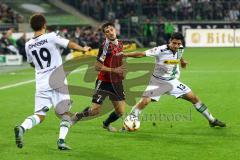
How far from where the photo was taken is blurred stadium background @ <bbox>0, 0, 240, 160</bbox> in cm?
1095

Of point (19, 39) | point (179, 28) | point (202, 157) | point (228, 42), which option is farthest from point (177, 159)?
point (179, 28)

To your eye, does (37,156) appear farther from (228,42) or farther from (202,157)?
(228,42)

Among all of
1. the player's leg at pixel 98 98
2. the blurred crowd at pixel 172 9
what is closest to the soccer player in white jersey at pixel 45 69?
the player's leg at pixel 98 98

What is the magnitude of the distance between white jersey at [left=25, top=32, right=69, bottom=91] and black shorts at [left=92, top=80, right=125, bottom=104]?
1619 millimetres

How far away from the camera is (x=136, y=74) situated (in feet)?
84.8

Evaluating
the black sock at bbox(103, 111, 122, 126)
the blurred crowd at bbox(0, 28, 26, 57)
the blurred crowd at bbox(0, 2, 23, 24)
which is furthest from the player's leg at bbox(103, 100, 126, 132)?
the blurred crowd at bbox(0, 2, 23, 24)

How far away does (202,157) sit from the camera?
10.1 m

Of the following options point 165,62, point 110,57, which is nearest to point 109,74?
point 110,57

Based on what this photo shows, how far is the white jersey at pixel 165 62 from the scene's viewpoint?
12.5 metres

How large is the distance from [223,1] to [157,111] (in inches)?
1434

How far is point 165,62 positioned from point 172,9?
38558 millimetres

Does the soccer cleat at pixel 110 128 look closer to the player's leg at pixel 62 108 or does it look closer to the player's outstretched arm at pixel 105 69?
the player's outstretched arm at pixel 105 69

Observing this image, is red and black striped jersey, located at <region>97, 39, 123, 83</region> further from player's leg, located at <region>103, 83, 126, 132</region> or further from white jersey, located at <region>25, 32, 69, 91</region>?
white jersey, located at <region>25, 32, 69, 91</region>

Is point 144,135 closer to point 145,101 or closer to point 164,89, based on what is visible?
point 145,101
